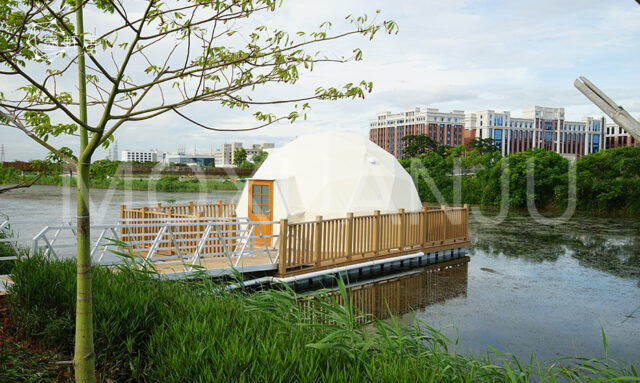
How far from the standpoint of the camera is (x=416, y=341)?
12.0 ft

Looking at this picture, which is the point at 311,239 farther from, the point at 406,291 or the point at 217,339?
the point at 217,339

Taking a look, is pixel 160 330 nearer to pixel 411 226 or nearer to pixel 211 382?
pixel 211 382

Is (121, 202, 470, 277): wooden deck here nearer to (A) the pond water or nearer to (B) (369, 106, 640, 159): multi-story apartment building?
(A) the pond water

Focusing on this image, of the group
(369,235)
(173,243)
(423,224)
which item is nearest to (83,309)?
(173,243)

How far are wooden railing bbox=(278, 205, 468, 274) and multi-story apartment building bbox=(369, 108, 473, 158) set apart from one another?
68.1 meters

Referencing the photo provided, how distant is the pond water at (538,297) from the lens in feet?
20.4

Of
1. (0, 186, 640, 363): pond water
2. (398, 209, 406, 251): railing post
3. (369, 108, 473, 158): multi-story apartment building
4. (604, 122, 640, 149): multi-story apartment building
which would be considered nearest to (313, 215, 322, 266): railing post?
(0, 186, 640, 363): pond water

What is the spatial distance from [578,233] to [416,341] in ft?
52.4

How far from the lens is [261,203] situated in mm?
11172

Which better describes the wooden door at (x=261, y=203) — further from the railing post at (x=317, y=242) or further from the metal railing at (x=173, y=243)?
the railing post at (x=317, y=242)

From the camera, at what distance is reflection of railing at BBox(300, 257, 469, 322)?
7781 millimetres

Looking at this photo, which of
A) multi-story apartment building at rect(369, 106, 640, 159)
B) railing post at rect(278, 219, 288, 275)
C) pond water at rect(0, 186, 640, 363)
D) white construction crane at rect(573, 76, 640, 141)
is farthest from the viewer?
multi-story apartment building at rect(369, 106, 640, 159)

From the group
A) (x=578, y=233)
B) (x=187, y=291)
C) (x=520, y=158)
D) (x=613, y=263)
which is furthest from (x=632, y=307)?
(x=520, y=158)

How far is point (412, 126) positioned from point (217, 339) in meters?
82.8
